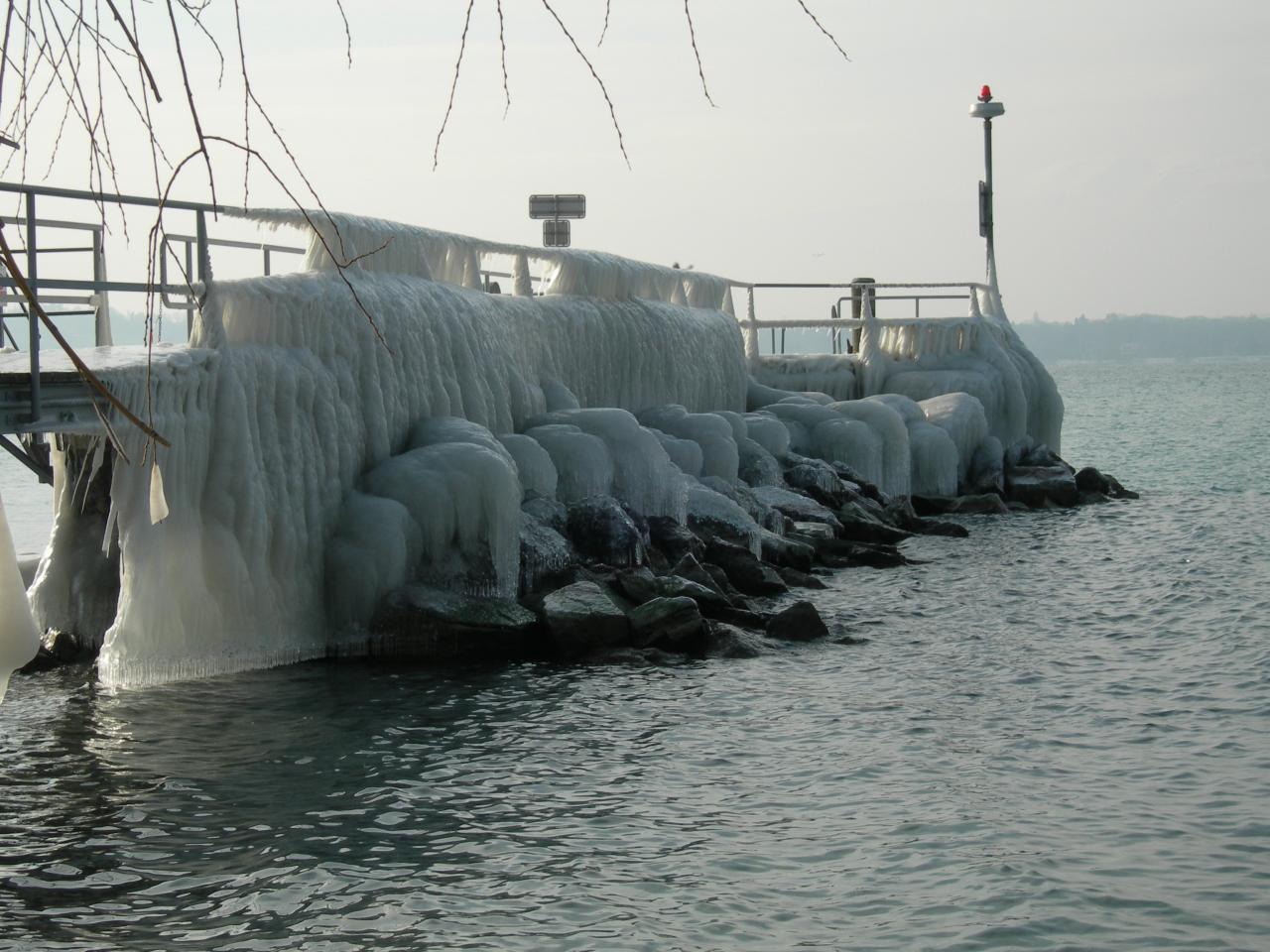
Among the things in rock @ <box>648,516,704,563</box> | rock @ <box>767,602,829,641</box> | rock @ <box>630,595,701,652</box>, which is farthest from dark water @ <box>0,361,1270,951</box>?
rock @ <box>648,516,704,563</box>

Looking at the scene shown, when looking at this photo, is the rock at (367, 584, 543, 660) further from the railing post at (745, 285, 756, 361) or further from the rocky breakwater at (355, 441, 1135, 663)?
the railing post at (745, 285, 756, 361)

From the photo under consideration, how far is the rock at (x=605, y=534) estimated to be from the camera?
627 inches

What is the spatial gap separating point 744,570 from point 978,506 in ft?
30.9

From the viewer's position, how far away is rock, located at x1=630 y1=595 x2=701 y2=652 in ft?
46.8

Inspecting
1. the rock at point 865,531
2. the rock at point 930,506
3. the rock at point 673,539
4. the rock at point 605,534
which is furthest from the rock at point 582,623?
the rock at point 930,506

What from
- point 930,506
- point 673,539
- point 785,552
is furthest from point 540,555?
point 930,506

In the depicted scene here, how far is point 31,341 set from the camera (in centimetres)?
1012

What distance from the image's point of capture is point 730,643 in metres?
14.2

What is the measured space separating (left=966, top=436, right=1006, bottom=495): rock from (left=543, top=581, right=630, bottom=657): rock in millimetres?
14234

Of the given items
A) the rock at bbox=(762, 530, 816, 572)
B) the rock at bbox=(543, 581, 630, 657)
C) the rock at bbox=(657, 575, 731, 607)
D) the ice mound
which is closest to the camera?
the rock at bbox=(543, 581, 630, 657)

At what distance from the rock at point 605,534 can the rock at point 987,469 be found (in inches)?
490

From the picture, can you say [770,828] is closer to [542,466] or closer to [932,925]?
[932,925]

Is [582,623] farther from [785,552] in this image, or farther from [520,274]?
[520,274]

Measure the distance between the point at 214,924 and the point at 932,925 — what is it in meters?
3.58
